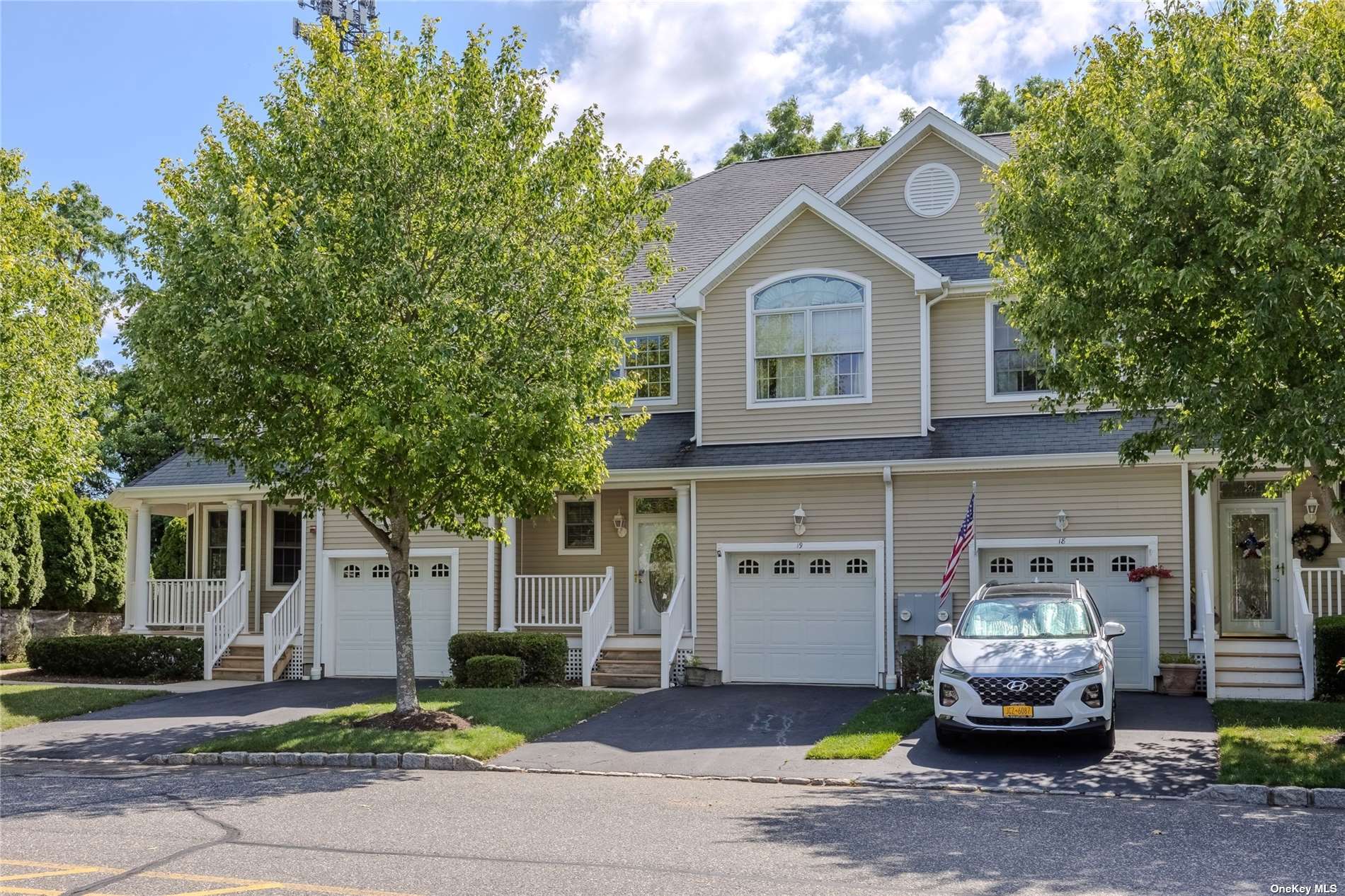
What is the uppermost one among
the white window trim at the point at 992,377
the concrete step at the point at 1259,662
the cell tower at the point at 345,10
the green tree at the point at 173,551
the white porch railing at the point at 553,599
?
the cell tower at the point at 345,10

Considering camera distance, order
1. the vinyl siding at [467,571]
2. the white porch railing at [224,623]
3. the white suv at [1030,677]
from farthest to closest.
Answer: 1. the white porch railing at [224,623]
2. the vinyl siding at [467,571]
3. the white suv at [1030,677]

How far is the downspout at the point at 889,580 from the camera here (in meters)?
18.2

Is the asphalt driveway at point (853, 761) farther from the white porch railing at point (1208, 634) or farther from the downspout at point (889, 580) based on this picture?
the downspout at point (889, 580)

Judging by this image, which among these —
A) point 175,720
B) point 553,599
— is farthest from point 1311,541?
point 175,720

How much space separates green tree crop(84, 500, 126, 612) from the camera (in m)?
29.3

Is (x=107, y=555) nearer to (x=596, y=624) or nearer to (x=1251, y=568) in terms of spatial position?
(x=596, y=624)

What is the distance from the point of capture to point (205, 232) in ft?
44.3

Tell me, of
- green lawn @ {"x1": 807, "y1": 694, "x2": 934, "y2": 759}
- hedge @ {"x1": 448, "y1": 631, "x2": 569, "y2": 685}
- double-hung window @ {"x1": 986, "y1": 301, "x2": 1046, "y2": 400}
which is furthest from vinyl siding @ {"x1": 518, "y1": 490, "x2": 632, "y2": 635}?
double-hung window @ {"x1": 986, "y1": 301, "x2": 1046, "y2": 400}

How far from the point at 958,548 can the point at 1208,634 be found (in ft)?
11.1

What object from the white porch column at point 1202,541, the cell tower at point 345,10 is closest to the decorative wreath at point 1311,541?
the white porch column at point 1202,541

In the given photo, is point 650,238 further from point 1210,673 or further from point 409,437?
Answer: point 1210,673

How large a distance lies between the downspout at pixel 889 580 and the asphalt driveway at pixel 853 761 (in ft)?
4.10

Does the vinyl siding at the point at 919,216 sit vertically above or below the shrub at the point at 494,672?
above

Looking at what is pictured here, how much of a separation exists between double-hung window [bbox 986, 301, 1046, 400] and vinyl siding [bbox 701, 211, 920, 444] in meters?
1.16
